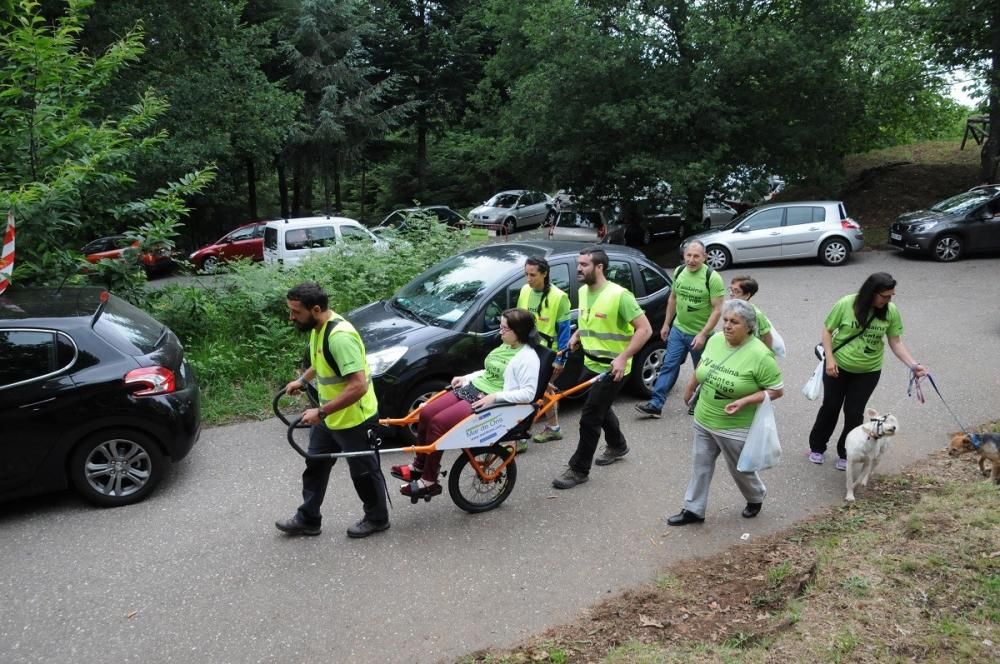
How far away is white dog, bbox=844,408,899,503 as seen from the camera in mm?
5527

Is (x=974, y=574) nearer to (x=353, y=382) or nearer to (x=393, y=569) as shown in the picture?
(x=393, y=569)

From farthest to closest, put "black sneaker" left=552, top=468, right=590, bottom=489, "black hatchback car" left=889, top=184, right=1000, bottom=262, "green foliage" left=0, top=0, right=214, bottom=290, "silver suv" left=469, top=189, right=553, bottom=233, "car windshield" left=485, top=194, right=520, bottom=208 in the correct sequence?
"car windshield" left=485, top=194, right=520, bottom=208, "silver suv" left=469, top=189, right=553, bottom=233, "black hatchback car" left=889, top=184, right=1000, bottom=262, "green foliage" left=0, top=0, right=214, bottom=290, "black sneaker" left=552, top=468, right=590, bottom=489

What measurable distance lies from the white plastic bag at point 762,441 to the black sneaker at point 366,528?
2444mm

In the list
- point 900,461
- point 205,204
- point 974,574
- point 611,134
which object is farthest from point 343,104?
point 974,574

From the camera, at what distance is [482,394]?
533 centimetres

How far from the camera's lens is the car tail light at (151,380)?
18.4 ft

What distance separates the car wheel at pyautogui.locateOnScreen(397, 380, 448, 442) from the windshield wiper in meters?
0.66

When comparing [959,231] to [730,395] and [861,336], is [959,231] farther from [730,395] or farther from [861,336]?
[730,395]

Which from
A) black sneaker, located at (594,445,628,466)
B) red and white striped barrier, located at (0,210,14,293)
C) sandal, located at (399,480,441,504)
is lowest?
black sneaker, located at (594,445,628,466)

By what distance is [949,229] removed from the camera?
16.4m

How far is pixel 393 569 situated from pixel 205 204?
2644cm

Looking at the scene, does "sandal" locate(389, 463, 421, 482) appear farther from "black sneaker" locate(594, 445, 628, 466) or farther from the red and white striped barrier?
the red and white striped barrier

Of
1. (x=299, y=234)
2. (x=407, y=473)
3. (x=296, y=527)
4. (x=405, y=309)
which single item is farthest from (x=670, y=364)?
(x=299, y=234)

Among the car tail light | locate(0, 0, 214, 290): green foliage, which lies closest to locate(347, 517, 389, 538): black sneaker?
the car tail light
